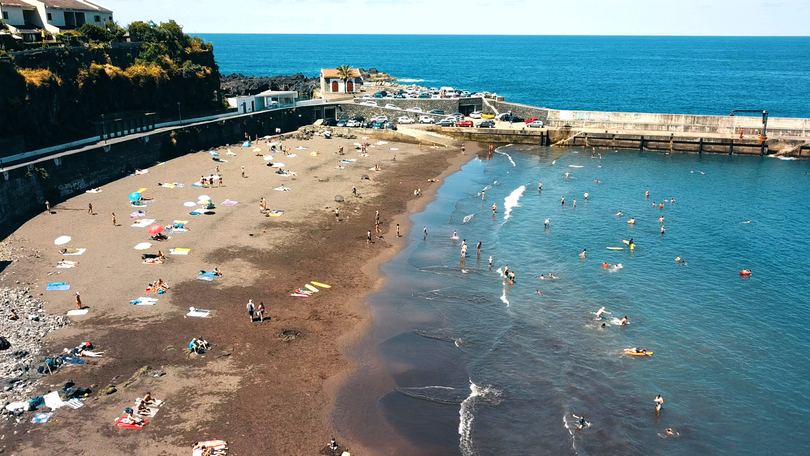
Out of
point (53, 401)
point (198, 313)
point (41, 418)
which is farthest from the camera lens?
point (198, 313)

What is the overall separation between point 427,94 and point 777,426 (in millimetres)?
84480

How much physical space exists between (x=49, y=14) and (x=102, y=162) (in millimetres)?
23449

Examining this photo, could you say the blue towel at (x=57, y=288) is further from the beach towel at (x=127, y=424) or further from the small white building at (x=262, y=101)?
the small white building at (x=262, y=101)

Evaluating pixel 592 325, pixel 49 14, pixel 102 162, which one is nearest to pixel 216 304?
pixel 592 325

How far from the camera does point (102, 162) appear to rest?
173 ft

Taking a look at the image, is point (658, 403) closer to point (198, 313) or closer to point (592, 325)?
point (592, 325)

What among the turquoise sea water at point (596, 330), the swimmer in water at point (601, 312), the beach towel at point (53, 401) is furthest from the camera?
the swimmer in water at point (601, 312)

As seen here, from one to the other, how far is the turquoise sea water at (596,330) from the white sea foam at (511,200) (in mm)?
564

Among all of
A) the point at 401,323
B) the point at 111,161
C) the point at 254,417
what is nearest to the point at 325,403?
the point at 254,417

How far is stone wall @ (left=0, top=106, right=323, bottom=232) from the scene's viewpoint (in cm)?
4334

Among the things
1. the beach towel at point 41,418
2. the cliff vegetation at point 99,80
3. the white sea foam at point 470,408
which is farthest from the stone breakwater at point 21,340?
the cliff vegetation at point 99,80

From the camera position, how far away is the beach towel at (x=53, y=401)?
76.4 ft

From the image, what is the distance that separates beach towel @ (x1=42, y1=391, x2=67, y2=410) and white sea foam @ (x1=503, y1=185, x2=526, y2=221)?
35536mm

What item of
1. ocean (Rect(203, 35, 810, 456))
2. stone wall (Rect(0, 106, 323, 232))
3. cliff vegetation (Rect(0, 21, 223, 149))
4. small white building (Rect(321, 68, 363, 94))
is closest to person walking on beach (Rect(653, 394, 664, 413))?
ocean (Rect(203, 35, 810, 456))
